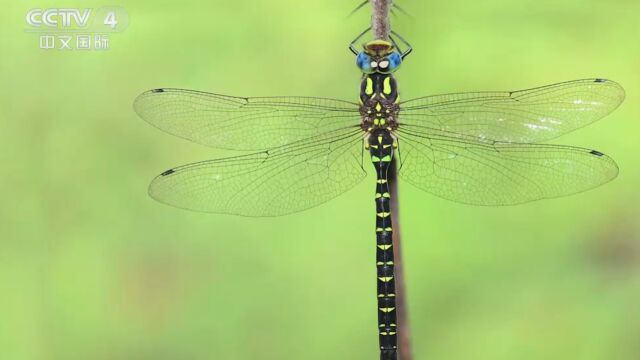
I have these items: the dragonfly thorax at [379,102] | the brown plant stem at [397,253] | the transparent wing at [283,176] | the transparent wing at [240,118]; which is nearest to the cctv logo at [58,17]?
the transparent wing at [240,118]

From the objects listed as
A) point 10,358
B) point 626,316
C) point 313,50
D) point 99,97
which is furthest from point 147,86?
point 626,316

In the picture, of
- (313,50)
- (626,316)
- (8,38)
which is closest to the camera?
(626,316)

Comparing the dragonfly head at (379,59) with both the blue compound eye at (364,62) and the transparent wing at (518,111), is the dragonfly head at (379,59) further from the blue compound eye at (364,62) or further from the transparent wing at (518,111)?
the transparent wing at (518,111)

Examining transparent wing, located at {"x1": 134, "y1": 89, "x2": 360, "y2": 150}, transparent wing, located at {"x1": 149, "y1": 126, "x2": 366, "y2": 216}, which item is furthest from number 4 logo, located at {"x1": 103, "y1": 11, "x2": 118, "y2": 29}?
transparent wing, located at {"x1": 149, "y1": 126, "x2": 366, "y2": 216}

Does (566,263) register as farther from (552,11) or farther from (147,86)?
(147,86)

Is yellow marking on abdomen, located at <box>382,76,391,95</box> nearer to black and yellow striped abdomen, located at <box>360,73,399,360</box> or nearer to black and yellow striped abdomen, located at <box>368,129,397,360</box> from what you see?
black and yellow striped abdomen, located at <box>360,73,399,360</box>

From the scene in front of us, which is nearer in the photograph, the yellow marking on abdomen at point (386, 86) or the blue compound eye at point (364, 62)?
the blue compound eye at point (364, 62)
